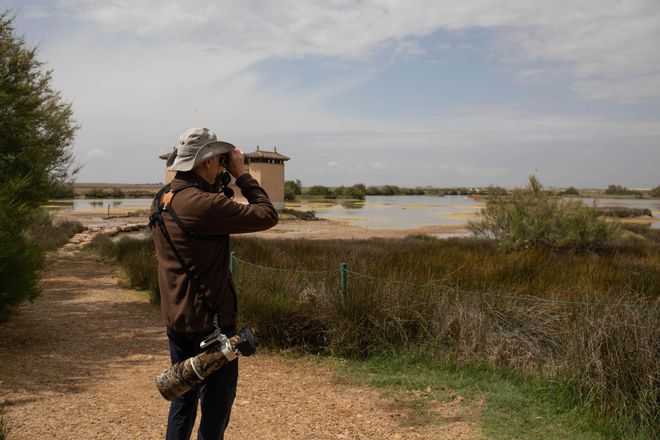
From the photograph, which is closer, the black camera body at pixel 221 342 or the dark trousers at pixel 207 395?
the black camera body at pixel 221 342

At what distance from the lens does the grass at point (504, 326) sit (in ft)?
14.4

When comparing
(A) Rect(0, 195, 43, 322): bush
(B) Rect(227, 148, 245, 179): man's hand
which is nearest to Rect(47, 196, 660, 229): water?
(A) Rect(0, 195, 43, 322): bush

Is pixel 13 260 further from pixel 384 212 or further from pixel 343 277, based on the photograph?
pixel 384 212

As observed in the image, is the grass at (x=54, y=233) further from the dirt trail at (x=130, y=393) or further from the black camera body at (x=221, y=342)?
the black camera body at (x=221, y=342)

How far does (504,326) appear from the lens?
235 inches

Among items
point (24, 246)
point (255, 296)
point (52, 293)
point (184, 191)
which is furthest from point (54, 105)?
point (184, 191)

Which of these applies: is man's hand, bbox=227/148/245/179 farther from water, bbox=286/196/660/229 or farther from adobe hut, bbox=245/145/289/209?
adobe hut, bbox=245/145/289/209

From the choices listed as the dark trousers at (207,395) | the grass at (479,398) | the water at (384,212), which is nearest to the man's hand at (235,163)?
the dark trousers at (207,395)

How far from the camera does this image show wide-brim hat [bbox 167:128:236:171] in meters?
2.86

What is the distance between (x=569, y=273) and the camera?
870 cm

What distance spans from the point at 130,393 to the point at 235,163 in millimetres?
3070

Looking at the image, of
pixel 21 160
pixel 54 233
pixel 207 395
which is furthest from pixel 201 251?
pixel 54 233

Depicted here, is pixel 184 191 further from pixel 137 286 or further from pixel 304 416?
pixel 137 286

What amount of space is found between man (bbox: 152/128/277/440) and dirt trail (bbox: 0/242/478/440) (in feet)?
4.73
